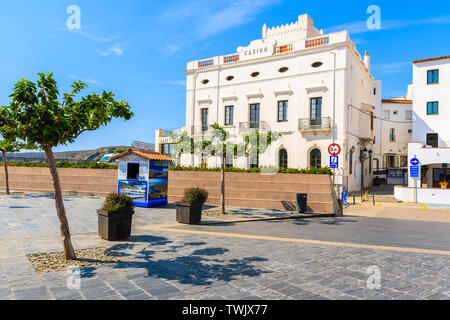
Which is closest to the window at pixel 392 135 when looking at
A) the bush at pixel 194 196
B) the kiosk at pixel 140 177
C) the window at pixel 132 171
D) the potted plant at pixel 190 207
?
the kiosk at pixel 140 177

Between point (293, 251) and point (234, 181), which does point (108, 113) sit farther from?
point (234, 181)

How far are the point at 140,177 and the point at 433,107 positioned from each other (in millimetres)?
25210

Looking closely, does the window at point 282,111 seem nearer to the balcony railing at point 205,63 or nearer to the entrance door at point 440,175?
the balcony railing at point 205,63

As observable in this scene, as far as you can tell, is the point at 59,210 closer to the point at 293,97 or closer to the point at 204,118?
the point at 293,97

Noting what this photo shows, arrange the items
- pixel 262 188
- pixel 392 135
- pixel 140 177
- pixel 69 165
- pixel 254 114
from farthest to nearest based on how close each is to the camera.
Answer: pixel 392 135 < pixel 254 114 < pixel 69 165 < pixel 262 188 < pixel 140 177

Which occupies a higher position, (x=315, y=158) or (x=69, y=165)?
(x=315, y=158)

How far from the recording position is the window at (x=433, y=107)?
2525 centimetres

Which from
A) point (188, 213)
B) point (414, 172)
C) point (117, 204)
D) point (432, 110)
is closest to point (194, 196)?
point (188, 213)

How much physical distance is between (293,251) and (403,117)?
133ft

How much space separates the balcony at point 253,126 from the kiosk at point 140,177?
1336cm

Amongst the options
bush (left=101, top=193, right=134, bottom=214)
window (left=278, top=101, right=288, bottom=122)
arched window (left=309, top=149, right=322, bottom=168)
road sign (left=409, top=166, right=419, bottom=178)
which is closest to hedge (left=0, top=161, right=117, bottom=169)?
bush (left=101, top=193, right=134, bottom=214)

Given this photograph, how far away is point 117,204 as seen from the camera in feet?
25.8

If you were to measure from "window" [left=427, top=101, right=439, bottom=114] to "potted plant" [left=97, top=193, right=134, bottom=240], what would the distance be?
2730 centimetres
